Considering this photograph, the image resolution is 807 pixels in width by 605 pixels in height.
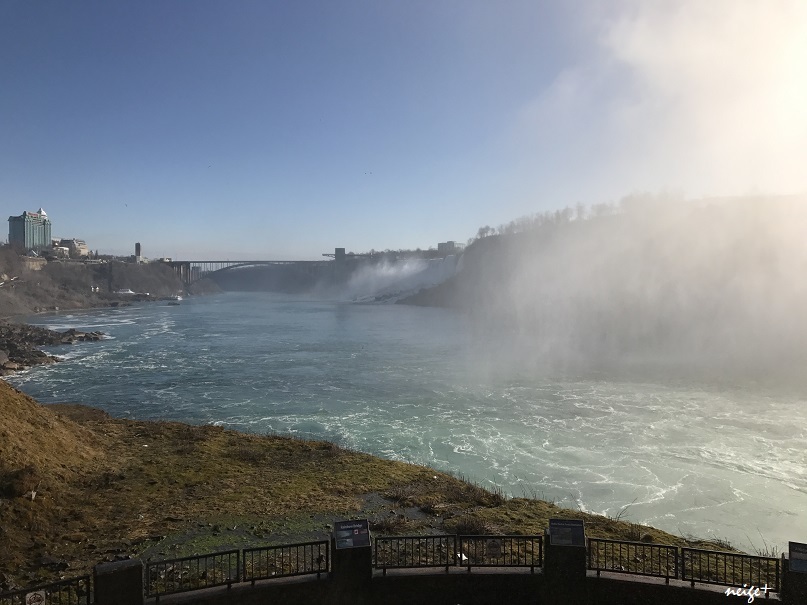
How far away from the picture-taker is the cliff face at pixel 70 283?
222 ft

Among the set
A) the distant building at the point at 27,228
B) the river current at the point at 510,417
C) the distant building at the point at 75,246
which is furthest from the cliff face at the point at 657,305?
the distant building at the point at 27,228

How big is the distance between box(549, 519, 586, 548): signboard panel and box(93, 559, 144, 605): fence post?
4.19m

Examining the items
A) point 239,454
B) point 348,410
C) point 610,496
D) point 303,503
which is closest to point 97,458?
point 239,454

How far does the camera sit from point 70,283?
3339 inches

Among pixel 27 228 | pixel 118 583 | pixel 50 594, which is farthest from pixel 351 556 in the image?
pixel 27 228

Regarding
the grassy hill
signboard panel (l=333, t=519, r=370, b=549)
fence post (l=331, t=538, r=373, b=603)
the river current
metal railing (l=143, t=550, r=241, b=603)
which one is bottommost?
the river current

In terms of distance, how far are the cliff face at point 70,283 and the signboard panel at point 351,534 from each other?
66812 mm

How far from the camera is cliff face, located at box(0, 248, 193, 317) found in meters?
67.6

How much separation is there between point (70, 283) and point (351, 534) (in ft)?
313

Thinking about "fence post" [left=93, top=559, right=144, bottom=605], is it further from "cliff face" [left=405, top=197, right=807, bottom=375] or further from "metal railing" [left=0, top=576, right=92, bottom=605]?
"cliff face" [left=405, top=197, right=807, bottom=375]

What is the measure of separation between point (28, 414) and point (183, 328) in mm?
39261

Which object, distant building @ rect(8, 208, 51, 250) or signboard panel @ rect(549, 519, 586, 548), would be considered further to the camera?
distant building @ rect(8, 208, 51, 250)

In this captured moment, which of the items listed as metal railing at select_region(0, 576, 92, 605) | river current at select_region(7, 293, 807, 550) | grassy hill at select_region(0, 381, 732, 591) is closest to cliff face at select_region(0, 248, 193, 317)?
river current at select_region(7, 293, 807, 550)

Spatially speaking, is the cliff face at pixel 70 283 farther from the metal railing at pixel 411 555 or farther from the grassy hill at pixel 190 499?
the metal railing at pixel 411 555
